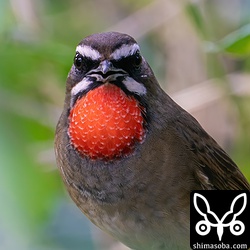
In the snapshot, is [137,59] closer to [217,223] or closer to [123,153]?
[123,153]

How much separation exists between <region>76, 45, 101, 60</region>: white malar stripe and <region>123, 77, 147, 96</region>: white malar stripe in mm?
181

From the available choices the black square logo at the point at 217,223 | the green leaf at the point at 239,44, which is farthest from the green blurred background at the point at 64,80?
the black square logo at the point at 217,223

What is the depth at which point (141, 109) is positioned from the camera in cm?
434

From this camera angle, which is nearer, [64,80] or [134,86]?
[134,86]

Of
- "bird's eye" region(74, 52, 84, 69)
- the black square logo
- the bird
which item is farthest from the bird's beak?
the black square logo

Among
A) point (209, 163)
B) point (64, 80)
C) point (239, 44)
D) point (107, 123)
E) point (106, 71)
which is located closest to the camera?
point (239, 44)

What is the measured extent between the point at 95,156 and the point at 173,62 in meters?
2.15

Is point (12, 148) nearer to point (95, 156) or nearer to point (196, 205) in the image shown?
point (95, 156)

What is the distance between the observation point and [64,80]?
17.0ft

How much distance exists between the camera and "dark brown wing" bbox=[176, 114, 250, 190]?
4578 millimetres

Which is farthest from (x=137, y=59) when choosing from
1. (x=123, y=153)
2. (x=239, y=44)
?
(x=239, y=44)

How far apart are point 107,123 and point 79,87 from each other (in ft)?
0.87

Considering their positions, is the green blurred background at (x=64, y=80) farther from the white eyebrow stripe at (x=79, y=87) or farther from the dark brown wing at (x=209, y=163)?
the dark brown wing at (x=209, y=163)

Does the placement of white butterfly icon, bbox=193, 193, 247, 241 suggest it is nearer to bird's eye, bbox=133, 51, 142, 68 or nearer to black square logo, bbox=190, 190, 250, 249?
black square logo, bbox=190, 190, 250, 249
